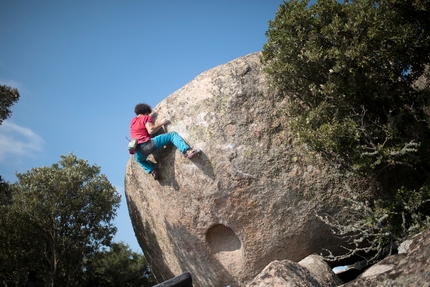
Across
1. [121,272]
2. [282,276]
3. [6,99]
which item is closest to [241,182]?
[282,276]

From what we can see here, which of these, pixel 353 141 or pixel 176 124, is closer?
pixel 353 141

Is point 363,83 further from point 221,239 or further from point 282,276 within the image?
point 221,239

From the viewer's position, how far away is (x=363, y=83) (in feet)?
27.9

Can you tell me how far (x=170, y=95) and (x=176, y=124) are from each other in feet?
3.85

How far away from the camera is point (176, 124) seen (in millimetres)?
9547

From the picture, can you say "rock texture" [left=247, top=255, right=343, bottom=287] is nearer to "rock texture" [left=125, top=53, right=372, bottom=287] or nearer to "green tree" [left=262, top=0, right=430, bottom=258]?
"rock texture" [left=125, top=53, right=372, bottom=287]

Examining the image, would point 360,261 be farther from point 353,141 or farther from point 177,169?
point 177,169

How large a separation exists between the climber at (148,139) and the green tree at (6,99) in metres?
10.4

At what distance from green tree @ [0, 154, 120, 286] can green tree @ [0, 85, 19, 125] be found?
3.15 m

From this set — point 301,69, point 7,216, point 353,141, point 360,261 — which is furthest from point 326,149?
point 7,216

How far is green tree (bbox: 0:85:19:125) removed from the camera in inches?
661

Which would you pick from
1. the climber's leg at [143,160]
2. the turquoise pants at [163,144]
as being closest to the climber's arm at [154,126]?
the turquoise pants at [163,144]

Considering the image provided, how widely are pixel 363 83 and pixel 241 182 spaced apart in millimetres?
3796

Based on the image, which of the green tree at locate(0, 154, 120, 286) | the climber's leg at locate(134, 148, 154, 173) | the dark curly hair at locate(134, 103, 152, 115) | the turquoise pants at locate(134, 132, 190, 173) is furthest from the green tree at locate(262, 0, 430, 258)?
the green tree at locate(0, 154, 120, 286)
